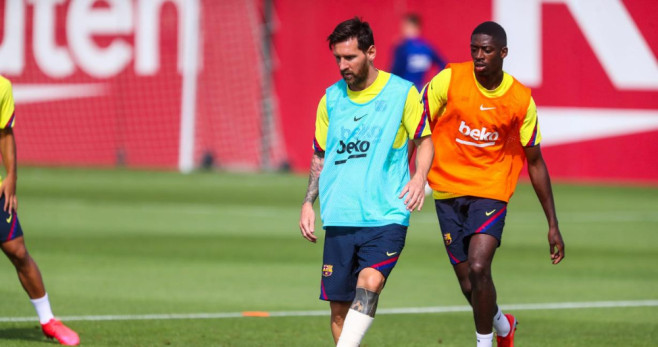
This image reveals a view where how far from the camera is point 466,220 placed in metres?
8.27

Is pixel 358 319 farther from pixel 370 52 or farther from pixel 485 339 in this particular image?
pixel 370 52

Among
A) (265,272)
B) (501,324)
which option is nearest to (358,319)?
(501,324)

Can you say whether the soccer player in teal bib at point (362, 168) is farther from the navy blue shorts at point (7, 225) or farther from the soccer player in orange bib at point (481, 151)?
the navy blue shorts at point (7, 225)

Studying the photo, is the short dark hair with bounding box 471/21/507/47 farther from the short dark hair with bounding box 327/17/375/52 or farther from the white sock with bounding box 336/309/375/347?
the white sock with bounding box 336/309/375/347

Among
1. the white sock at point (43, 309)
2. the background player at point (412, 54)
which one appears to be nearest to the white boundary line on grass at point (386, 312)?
the white sock at point (43, 309)

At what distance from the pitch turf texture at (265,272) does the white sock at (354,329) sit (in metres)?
1.95

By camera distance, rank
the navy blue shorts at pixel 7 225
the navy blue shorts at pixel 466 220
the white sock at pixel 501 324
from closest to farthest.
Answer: the navy blue shorts at pixel 466 220, the white sock at pixel 501 324, the navy blue shorts at pixel 7 225

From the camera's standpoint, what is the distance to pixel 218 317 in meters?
10.0

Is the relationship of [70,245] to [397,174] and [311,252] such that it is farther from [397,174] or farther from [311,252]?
[397,174]

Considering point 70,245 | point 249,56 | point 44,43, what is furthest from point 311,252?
point 44,43

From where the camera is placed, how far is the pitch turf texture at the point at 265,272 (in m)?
9.38

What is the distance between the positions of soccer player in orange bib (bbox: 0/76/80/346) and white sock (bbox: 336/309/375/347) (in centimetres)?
257

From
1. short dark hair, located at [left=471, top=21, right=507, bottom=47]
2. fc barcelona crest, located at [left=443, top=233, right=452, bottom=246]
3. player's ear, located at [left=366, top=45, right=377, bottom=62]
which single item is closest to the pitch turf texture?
fc barcelona crest, located at [left=443, top=233, right=452, bottom=246]

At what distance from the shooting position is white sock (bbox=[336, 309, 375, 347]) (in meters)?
6.89
